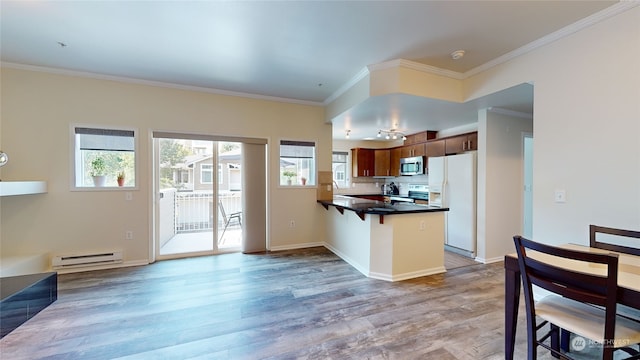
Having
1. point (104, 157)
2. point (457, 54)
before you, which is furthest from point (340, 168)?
point (104, 157)

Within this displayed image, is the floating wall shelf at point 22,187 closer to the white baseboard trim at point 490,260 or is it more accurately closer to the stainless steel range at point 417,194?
the white baseboard trim at point 490,260

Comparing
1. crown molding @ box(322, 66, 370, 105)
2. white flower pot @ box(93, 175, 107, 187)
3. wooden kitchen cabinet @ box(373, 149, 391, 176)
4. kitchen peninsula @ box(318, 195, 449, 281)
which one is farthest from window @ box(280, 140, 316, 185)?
wooden kitchen cabinet @ box(373, 149, 391, 176)

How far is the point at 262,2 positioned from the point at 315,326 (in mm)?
2790

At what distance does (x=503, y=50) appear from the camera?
112 inches

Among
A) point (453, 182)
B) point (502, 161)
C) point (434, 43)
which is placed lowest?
point (453, 182)

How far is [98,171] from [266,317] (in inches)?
130

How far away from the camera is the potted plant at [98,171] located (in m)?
3.58

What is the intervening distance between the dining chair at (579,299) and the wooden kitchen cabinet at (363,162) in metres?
5.37

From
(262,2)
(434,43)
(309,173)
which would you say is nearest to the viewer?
(262,2)

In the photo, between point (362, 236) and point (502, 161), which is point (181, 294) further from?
point (502, 161)

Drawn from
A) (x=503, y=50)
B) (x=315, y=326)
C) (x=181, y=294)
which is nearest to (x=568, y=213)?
(x=503, y=50)

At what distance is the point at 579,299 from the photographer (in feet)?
4.36

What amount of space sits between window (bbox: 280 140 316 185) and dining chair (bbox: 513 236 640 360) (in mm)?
3615

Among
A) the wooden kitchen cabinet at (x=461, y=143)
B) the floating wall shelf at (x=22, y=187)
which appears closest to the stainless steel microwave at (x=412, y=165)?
the wooden kitchen cabinet at (x=461, y=143)
